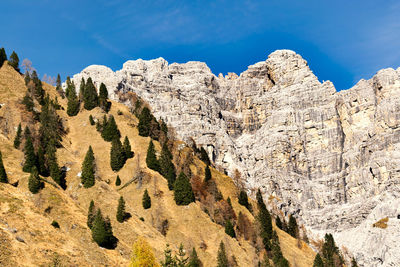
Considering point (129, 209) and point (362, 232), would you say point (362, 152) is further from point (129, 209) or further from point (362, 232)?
point (129, 209)

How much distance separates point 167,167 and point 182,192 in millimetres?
10706

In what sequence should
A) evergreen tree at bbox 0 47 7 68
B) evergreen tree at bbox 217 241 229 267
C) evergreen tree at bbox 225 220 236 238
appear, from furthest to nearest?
evergreen tree at bbox 0 47 7 68, evergreen tree at bbox 225 220 236 238, evergreen tree at bbox 217 241 229 267

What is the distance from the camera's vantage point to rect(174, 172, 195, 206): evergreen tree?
9474cm

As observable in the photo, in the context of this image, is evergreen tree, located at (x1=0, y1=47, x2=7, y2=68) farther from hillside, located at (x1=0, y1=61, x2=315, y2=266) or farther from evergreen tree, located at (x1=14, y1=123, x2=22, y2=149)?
evergreen tree, located at (x1=14, y1=123, x2=22, y2=149)

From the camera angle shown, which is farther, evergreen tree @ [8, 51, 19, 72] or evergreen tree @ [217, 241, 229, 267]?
evergreen tree @ [8, 51, 19, 72]

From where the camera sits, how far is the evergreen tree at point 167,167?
9944 cm

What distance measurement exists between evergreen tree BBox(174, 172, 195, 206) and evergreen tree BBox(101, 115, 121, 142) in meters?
26.1

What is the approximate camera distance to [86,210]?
77.2 meters

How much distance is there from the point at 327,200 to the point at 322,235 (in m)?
19.6

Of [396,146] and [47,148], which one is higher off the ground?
[396,146]

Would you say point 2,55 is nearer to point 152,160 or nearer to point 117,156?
point 117,156

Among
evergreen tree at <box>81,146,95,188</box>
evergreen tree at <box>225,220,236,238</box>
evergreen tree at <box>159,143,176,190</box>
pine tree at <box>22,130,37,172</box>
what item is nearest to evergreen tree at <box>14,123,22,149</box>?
pine tree at <box>22,130,37,172</box>

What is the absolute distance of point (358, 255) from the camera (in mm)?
158000

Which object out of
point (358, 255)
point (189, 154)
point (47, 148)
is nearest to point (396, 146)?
point (358, 255)
